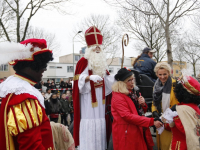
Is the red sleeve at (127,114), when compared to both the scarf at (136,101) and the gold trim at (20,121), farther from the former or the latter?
the gold trim at (20,121)

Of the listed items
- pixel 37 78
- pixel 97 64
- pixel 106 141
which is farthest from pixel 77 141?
pixel 37 78

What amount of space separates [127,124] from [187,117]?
813 millimetres

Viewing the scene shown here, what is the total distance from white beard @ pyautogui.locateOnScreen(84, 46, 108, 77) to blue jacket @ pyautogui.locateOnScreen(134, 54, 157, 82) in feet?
3.37

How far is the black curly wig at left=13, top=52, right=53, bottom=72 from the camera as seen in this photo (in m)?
1.90

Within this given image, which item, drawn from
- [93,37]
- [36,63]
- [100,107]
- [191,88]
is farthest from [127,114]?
[93,37]

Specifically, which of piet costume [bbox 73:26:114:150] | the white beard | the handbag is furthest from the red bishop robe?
the white beard

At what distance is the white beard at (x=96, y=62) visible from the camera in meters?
4.16

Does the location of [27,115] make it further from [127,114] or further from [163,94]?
[163,94]

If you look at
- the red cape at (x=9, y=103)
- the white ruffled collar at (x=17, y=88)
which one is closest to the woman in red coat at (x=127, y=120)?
the white ruffled collar at (x=17, y=88)

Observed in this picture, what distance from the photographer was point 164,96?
329 centimetres

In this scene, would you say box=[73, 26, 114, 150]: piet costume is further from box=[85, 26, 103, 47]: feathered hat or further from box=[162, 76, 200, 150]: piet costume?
box=[162, 76, 200, 150]: piet costume

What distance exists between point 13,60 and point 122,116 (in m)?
1.65

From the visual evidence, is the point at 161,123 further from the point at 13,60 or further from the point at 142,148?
the point at 13,60

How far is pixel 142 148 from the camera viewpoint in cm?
295
